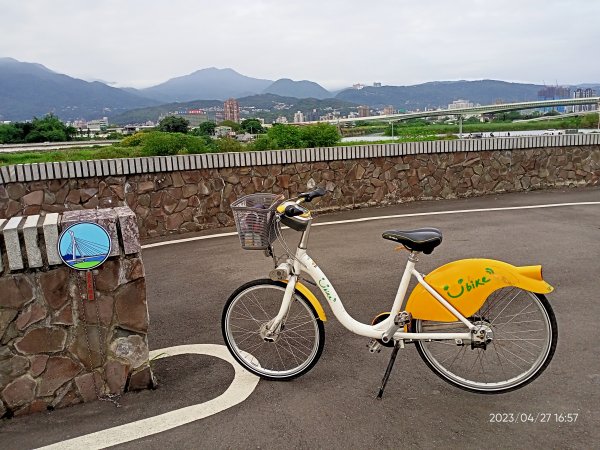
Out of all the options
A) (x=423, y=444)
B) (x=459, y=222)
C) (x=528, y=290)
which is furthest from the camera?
(x=459, y=222)

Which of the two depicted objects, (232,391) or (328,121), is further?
(328,121)

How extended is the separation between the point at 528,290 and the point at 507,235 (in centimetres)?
447

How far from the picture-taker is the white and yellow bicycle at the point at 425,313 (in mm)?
3156

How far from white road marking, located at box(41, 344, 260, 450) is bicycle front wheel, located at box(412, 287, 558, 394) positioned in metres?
1.24

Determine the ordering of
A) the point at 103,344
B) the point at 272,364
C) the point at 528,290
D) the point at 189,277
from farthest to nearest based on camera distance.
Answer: the point at 189,277
the point at 272,364
the point at 103,344
the point at 528,290

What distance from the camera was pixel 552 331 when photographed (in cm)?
312

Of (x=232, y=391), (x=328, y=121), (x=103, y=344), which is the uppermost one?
(x=328, y=121)

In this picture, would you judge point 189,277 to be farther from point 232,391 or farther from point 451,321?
point 451,321

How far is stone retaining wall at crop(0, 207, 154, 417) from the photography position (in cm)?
317

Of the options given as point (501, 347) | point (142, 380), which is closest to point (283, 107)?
point (501, 347)

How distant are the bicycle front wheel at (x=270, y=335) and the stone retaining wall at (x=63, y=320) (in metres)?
0.64

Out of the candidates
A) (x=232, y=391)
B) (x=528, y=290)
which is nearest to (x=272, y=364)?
(x=232, y=391)

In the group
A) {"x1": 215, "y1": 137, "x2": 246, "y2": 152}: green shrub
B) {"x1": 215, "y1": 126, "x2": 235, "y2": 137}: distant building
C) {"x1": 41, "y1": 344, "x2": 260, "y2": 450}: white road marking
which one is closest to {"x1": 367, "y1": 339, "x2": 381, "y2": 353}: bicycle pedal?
{"x1": 41, "y1": 344, "x2": 260, "y2": 450}: white road marking

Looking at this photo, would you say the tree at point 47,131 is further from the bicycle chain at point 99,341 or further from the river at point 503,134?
the bicycle chain at point 99,341
